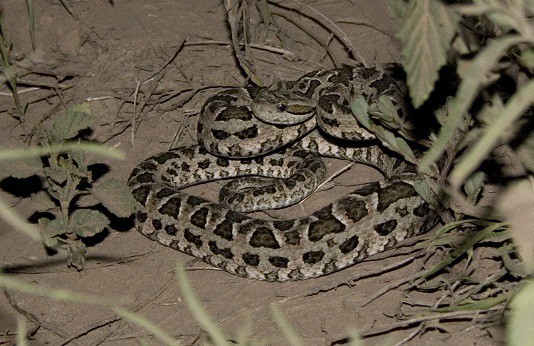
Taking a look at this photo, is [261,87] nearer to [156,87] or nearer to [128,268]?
[156,87]

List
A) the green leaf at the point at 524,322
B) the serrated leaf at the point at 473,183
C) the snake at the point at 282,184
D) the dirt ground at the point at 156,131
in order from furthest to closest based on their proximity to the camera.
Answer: the snake at the point at 282,184 < the dirt ground at the point at 156,131 < the serrated leaf at the point at 473,183 < the green leaf at the point at 524,322

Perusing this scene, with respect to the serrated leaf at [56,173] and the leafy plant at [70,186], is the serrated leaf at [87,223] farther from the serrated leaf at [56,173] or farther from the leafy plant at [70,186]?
the serrated leaf at [56,173]

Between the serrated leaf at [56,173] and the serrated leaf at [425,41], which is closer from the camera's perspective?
the serrated leaf at [425,41]

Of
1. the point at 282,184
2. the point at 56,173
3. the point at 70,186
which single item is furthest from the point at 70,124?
the point at 282,184

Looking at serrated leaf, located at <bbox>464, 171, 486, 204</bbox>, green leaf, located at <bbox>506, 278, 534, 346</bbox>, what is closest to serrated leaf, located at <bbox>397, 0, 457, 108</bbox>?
green leaf, located at <bbox>506, 278, 534, 346</bbox>

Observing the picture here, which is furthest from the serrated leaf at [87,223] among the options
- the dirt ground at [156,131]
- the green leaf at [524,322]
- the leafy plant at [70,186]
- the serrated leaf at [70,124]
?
the green leaf at [524,322]

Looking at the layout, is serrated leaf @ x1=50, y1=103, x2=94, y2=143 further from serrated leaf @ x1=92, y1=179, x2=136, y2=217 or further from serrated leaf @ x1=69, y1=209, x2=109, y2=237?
serrated leaf @ x1=69, y1=209, x2=109, y2=237
